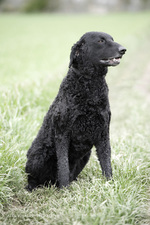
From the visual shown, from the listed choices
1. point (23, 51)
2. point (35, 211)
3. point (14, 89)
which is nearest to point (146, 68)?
point (23, 51)

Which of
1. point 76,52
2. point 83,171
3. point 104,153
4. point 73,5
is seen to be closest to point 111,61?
point 76,52

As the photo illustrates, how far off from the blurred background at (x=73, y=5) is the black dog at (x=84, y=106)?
46.7 meters

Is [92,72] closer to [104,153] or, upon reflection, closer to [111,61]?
[111,61]

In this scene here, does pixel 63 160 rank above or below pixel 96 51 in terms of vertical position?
below

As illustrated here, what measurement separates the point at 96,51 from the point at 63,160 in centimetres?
122

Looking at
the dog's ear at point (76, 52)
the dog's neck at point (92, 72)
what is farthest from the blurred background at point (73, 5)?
the dog's neck at point (92, 72)

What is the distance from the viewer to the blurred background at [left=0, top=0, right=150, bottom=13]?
48.0 m

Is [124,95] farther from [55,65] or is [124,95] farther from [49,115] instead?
[49,115]

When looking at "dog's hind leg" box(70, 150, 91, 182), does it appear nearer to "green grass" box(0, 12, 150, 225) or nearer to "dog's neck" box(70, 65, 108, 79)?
"green grass" box(0, 12, 150, 225)

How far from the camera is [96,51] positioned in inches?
133

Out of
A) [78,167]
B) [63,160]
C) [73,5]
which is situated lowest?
[78,167]

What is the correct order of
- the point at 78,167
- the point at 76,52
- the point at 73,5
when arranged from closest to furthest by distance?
the point at 76,52, the point at 78,167, the point at 73,5

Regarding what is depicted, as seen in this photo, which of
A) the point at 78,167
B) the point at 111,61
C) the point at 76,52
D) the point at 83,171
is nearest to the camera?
the point at 111,61

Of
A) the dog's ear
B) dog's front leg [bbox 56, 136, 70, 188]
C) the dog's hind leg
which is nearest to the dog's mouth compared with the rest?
the dog's ear
